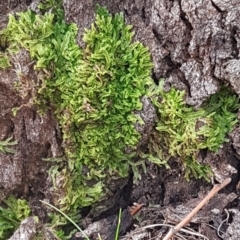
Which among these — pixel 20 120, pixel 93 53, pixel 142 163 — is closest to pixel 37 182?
pixel 20 120

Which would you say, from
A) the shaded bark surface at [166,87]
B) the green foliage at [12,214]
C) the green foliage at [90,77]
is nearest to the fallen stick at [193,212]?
the shaded bark surface at [166,87]

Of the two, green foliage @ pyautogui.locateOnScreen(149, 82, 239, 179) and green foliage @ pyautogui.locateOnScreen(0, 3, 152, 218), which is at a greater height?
green foliage @ pyautogui.locateOnScreen(0, 3, 152, 218)

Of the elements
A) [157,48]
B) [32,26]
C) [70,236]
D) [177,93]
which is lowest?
[70,236]

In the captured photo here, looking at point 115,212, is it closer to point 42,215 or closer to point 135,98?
point 42,215

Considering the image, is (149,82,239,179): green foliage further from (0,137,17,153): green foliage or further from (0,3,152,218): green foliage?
(0,137,17,153): green foliage

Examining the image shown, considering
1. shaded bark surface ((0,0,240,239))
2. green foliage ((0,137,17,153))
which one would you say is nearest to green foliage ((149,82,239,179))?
shaded bark surface ((0,0,240,239))

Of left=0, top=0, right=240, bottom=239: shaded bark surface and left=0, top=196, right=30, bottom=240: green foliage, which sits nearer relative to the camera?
left=0, top=0, right=240, bottom=239: shaded bark surface

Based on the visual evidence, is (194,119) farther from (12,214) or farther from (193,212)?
(12,214)
